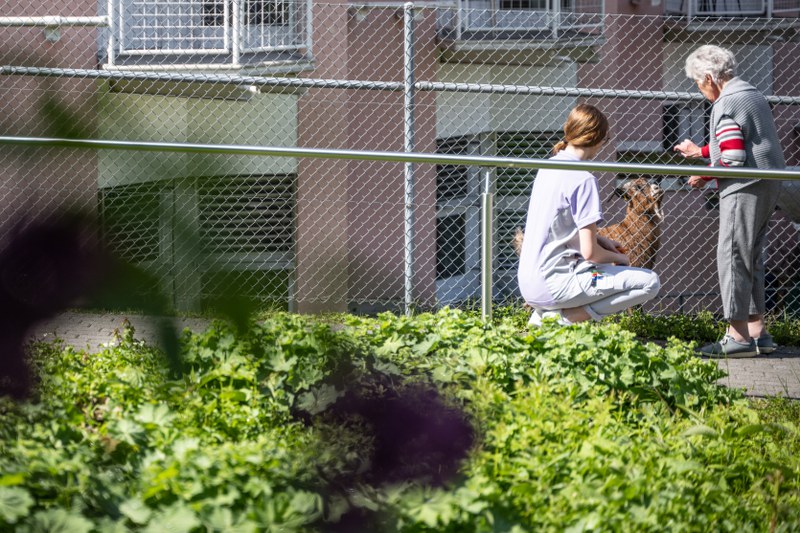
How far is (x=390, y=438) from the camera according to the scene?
1.38 meters

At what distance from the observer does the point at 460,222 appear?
22.3 ft

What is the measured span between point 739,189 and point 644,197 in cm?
176

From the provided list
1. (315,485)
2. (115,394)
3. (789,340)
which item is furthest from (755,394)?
(315,485)

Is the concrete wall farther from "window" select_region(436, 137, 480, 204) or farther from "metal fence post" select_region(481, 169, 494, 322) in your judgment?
"window" select_region(436, 137, 480, 204)

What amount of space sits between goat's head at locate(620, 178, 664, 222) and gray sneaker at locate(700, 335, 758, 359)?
1.65 metres

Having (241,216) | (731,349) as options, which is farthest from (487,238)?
(241,216)

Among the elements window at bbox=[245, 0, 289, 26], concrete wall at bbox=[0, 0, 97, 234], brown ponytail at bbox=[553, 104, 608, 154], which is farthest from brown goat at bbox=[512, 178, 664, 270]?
concrete wall at bbox=[0, 0, 97, 234]

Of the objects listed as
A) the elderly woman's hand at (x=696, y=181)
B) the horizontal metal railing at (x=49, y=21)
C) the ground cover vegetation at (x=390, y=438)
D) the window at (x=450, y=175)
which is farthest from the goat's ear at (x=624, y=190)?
the horizontal metal railing at (x=49, y=21)

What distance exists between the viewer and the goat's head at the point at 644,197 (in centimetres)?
717

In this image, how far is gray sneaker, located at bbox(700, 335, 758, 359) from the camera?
559 centimetres

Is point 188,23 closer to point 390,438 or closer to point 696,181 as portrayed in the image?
point 390,438

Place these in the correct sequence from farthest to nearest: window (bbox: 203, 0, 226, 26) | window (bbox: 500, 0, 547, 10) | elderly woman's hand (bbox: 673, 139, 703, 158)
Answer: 1. window (bbox: 500, 0, 547, 10)
2. elderly woman's hand (bbox: 673, 139, 703, 158)
3. window (bbox: 203, 0, 226, 26)

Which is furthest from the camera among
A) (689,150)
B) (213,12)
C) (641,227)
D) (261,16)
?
(641,227)

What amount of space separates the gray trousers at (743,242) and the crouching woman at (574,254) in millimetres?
873
